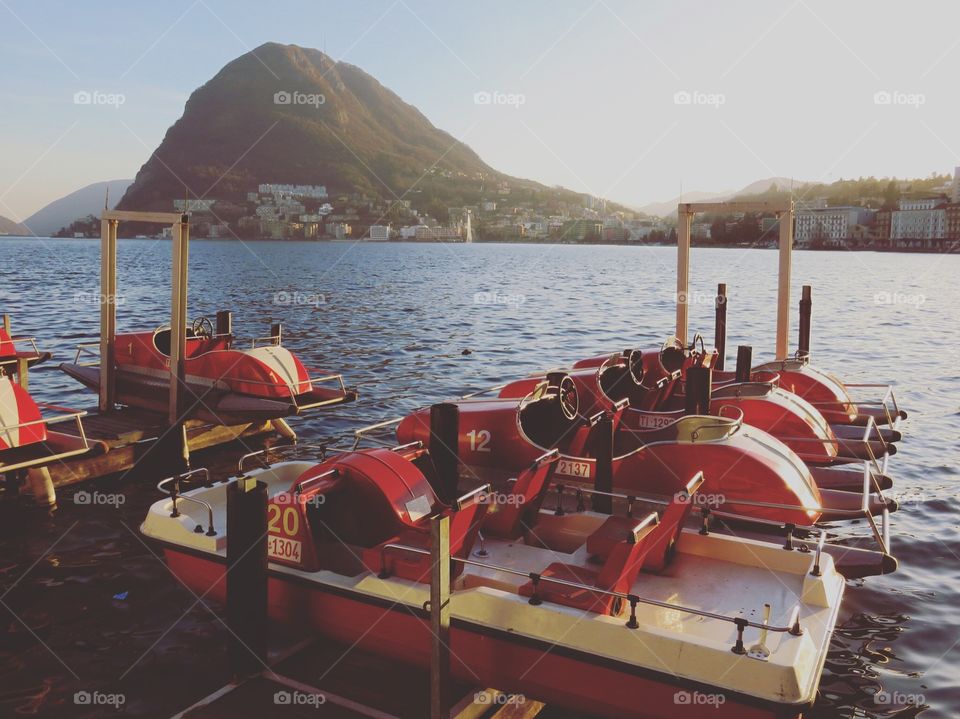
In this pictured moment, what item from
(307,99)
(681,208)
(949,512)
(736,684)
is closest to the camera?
(736,684)

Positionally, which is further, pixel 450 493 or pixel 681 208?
pixel 681 208

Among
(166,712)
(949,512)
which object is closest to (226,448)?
(166,712)

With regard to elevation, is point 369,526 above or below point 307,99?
below

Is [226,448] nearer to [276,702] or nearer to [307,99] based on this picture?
[307,99]

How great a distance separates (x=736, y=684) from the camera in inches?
269

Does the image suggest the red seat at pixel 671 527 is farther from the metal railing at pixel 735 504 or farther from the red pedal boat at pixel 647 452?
the red pedal boat at pixel 647 452

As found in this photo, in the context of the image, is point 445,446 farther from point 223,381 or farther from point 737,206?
point 737,206

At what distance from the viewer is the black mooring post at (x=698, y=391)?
13.1 metres

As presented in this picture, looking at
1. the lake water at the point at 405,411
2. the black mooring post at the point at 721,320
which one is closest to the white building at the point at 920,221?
the lake water at the point at 405,411

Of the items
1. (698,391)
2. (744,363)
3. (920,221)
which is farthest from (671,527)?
(920,221)

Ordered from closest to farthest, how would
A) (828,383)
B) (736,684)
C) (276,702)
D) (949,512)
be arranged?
(736,684)
(276,702)
(949,512)
(828,383)

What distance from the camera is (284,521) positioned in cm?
881

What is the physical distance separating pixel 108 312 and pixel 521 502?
1118 centimetres

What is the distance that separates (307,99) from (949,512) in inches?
668
